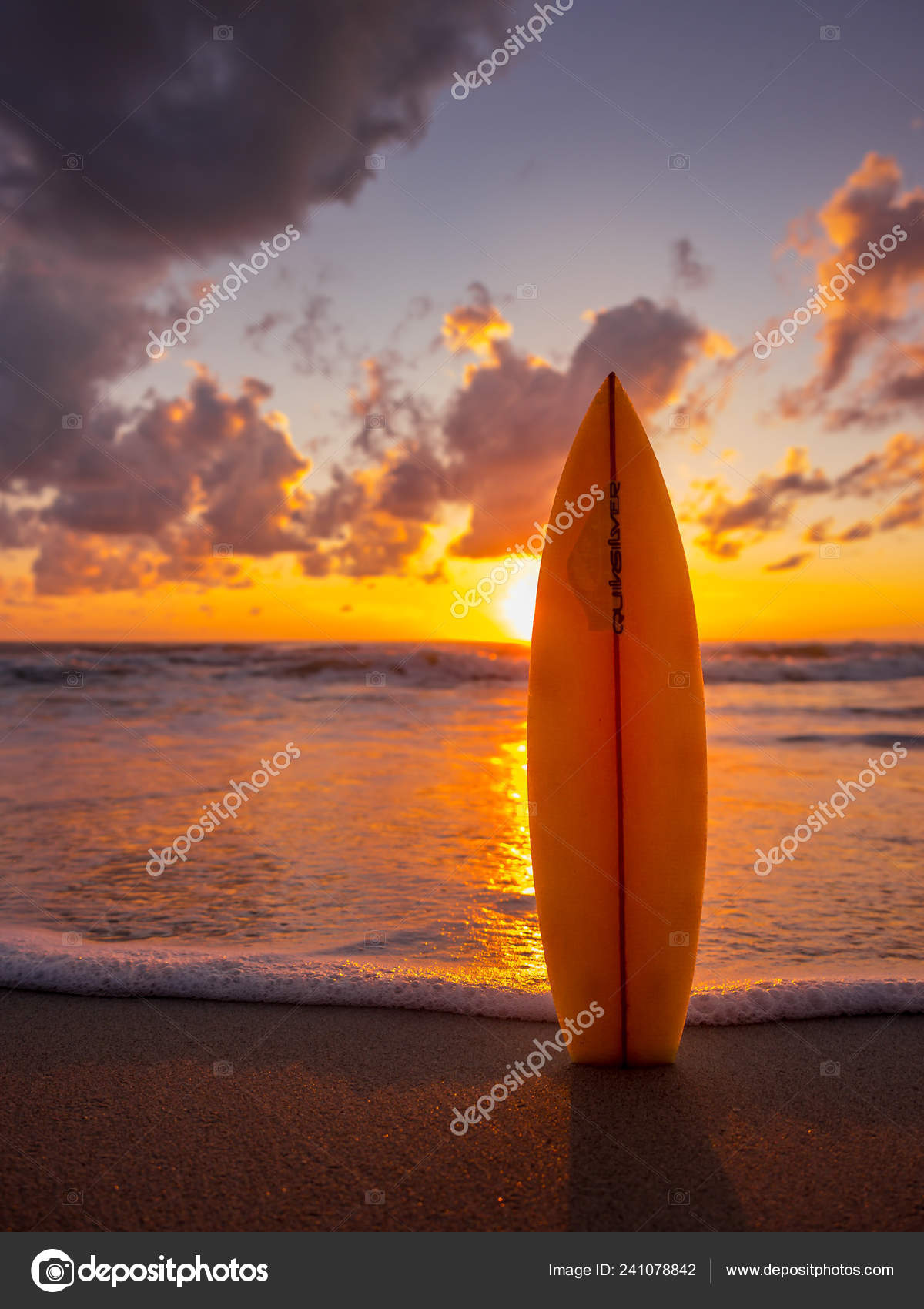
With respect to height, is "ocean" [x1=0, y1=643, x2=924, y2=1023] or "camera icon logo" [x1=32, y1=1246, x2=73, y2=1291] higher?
"ocean" [x1=0, y1=643, x2=924, y2=1023]

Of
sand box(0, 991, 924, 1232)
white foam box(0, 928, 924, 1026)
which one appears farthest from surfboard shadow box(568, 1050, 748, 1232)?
white foam box(0, 928, 924, 1026)

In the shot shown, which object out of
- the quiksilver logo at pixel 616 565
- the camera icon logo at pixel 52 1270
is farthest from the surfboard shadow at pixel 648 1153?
the quiksilver logo at pixel 616 565

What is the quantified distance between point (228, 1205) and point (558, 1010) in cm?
111

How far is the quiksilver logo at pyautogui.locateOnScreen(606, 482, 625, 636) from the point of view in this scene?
8.45 ft

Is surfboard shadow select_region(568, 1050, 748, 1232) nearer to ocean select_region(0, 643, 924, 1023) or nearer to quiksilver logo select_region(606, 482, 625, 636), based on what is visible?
ocean select_region(0, 643, 924, 1023)

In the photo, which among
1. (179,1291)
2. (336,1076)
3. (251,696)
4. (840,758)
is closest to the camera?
(179,1291)

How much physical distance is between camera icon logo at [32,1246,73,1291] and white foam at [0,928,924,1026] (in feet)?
Result: 3.93

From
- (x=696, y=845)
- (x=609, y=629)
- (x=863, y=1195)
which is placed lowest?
(x=863, y=1195)

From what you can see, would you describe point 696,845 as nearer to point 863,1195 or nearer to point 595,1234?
point 863,1195

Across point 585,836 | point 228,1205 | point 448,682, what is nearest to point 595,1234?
point 228,1205

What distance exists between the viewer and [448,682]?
19688 millimetres

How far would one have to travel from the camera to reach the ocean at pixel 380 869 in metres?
3.02

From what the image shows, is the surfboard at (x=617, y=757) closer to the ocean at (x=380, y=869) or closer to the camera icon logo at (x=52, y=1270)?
the ocean at (x=380, y=869)

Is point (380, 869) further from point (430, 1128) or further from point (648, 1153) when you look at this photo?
point (648, 1153)
